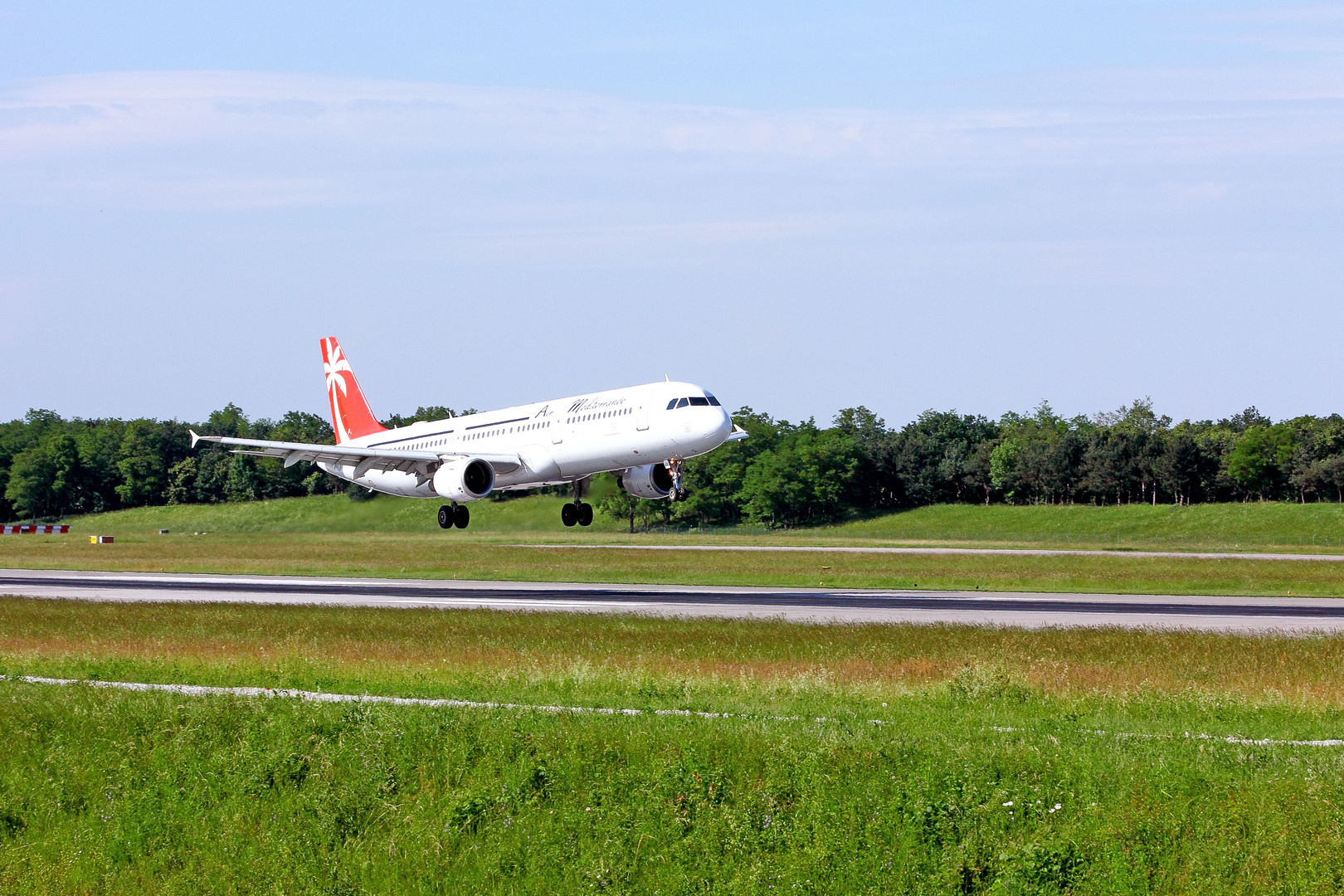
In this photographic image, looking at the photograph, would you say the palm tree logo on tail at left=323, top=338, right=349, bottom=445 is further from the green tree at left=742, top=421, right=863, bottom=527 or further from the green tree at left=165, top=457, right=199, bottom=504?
the green tree at left=742, top=421, right=863, bottom=527

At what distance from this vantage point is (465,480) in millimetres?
55812

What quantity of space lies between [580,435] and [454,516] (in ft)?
27.4

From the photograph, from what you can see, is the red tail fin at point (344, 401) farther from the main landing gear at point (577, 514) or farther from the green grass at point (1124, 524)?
the green grass at point (1124, 524)

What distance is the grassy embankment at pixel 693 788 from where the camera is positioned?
16.5m

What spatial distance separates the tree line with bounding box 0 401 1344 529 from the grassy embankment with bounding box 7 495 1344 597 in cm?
718

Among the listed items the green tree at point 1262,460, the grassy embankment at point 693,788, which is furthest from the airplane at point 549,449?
the green tree at point 1262,460

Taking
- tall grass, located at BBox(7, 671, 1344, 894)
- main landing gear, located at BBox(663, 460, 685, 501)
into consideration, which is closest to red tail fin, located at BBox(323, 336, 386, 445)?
main landing gear, located at BBox(663, 460, 685, 501)

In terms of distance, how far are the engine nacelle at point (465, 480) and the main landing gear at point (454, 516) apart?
1.45 m

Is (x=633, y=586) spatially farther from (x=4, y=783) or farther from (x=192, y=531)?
(x=192, y=531)

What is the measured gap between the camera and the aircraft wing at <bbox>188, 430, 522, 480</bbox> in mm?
56719

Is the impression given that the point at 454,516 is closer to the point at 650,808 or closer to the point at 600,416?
the point at 600,416

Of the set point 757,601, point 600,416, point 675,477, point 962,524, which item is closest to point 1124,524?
point 962,524

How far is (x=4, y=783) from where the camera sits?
21.0 meters

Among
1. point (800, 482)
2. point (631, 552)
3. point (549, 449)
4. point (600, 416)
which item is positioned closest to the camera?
point (600, 416)
